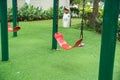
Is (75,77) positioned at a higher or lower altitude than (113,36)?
lower

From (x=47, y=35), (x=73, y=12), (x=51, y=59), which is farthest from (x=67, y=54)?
(x=73, y=12)

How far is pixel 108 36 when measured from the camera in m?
3.76

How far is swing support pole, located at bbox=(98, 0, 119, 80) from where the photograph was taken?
12.0 feet

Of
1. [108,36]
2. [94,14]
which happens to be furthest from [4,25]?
[94,14]

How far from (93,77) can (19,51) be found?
10.3 feet

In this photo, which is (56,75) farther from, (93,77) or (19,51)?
(19,51)

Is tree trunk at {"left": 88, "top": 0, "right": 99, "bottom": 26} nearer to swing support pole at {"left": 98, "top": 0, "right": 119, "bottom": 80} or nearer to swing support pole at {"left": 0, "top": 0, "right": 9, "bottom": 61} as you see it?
swing support pole at {"left": 0, "top": 0, "right": 9, "bottom": 61}

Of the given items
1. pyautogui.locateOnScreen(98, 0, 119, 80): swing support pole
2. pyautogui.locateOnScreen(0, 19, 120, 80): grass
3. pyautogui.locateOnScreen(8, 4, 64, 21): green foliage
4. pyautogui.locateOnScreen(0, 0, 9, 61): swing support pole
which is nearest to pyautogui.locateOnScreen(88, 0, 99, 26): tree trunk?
pyautogui.locateOnScreen(8, 4, 64, 21): green foliage

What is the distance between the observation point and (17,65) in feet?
22.9

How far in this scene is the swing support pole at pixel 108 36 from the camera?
367 cm

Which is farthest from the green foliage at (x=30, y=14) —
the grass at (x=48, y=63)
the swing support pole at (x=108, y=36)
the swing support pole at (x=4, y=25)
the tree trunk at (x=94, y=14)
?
the swing support pole at (x=108, y=36)

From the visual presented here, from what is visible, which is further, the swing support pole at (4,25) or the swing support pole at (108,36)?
the swing support pole at (4,25)

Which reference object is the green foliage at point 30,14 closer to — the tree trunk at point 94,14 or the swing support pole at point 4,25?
the tree trunk at point 94,14

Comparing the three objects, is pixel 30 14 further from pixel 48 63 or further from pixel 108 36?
pixel 108 36
